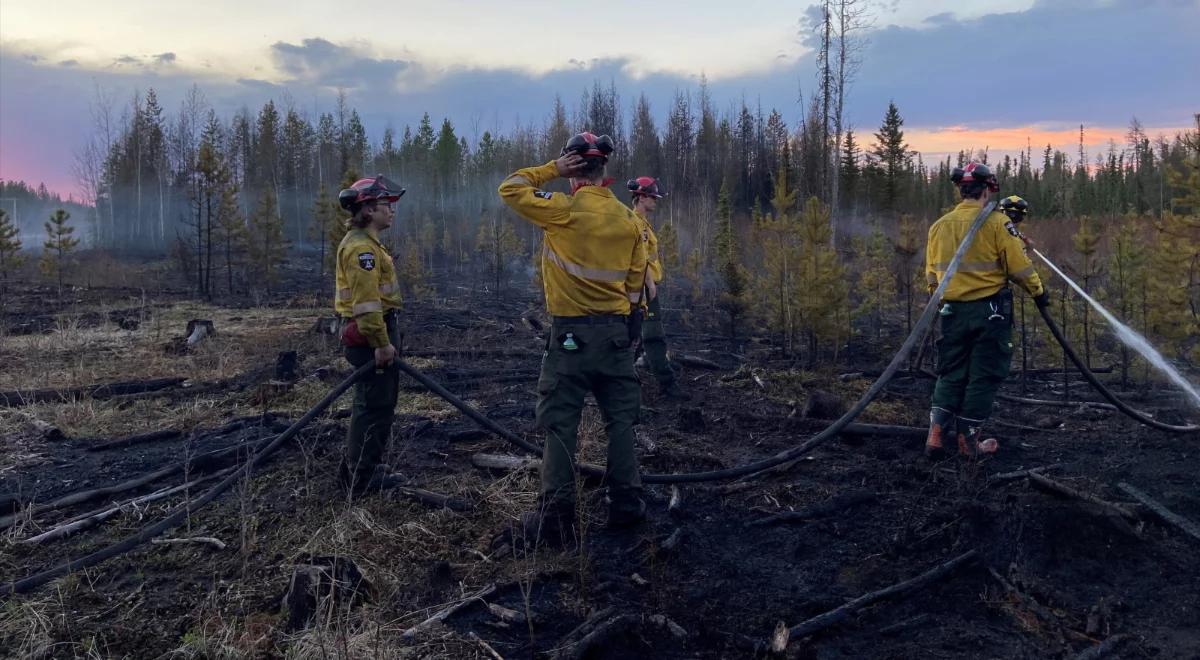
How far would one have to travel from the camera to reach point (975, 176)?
621 cm

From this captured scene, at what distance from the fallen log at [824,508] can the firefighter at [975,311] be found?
1.34 meters

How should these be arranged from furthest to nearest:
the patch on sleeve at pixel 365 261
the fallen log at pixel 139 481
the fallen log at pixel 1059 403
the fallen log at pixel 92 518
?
the fallen log at pixel 1059 403 < the fallen log at pixel 139 481 < the patch on sleeve at pixel 365 261 < the fallen log at pixel 92 518

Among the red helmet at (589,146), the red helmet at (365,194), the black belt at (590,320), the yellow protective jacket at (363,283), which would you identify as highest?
the red helmet at (589,146)

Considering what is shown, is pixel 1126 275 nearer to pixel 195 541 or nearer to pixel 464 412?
pixel 464 412

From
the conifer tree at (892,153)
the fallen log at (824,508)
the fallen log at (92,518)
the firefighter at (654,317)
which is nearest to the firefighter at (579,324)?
the fallen log at (824,508)

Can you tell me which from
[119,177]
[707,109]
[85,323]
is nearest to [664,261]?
[85,323]

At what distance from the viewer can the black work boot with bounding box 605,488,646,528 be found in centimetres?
471

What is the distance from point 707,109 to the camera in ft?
200

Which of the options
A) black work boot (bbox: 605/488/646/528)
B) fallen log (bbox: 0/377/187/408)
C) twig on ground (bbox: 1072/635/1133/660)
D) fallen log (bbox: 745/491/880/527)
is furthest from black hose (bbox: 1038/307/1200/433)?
fallen log (bbox: 0/377/187/408)

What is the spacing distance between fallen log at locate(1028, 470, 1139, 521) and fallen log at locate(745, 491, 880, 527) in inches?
42.0

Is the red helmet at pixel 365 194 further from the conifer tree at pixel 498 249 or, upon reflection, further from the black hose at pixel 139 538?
the conifer tree at pixel 498 249

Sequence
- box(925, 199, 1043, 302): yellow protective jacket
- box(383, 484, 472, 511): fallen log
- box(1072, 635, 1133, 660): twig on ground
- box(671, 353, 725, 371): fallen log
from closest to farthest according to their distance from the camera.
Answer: box(1072, 635, 1133, 660): twig on ground
box(383, 484, 472, 511): fallen log
box(925, 199, 1043, 302): yellow protective jacket
box(671, 353, 725, 371): fallen log

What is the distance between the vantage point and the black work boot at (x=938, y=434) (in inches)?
242

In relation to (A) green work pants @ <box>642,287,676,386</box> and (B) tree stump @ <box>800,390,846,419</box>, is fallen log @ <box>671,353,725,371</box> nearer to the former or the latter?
(A) green work pants @ <box>642,287,676,386</box>
